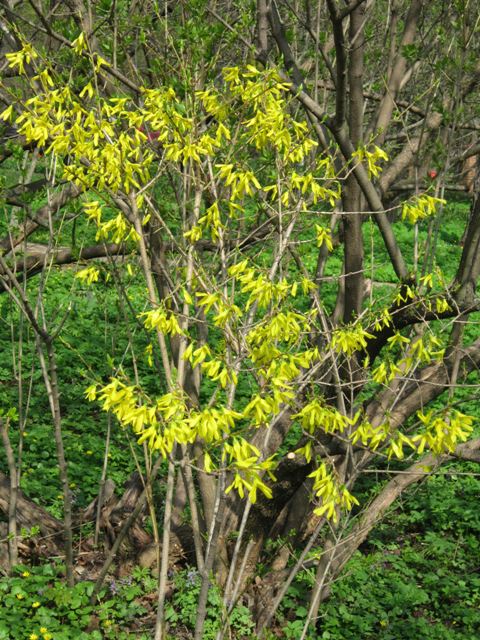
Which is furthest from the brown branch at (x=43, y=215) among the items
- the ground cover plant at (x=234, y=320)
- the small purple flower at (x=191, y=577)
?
the small purple flower at (x=191, y=577)

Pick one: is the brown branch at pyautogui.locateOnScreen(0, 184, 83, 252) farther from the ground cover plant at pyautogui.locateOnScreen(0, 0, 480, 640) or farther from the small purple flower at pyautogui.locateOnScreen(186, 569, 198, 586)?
the small purple flower at pyautogui.locateOnScreen(186, 569, 198, 586)

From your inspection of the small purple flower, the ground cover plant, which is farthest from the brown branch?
the small purple flower

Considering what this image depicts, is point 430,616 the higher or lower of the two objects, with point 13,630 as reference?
lower

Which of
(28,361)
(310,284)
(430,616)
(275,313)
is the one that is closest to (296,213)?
(310,284)

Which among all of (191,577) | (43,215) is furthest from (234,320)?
(43,215)

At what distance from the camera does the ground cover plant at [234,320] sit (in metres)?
3.25

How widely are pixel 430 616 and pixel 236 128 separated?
316cm

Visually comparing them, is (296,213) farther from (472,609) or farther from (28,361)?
(28,361)

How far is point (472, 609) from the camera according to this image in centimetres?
498

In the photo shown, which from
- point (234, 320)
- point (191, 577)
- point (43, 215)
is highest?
point (234, 320)

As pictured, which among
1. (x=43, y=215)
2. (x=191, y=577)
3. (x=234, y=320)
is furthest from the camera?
(x=43, y=215)

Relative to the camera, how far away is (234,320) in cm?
315

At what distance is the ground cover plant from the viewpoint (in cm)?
325

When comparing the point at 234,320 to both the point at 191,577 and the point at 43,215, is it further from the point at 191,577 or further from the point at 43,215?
the point at 43,215
